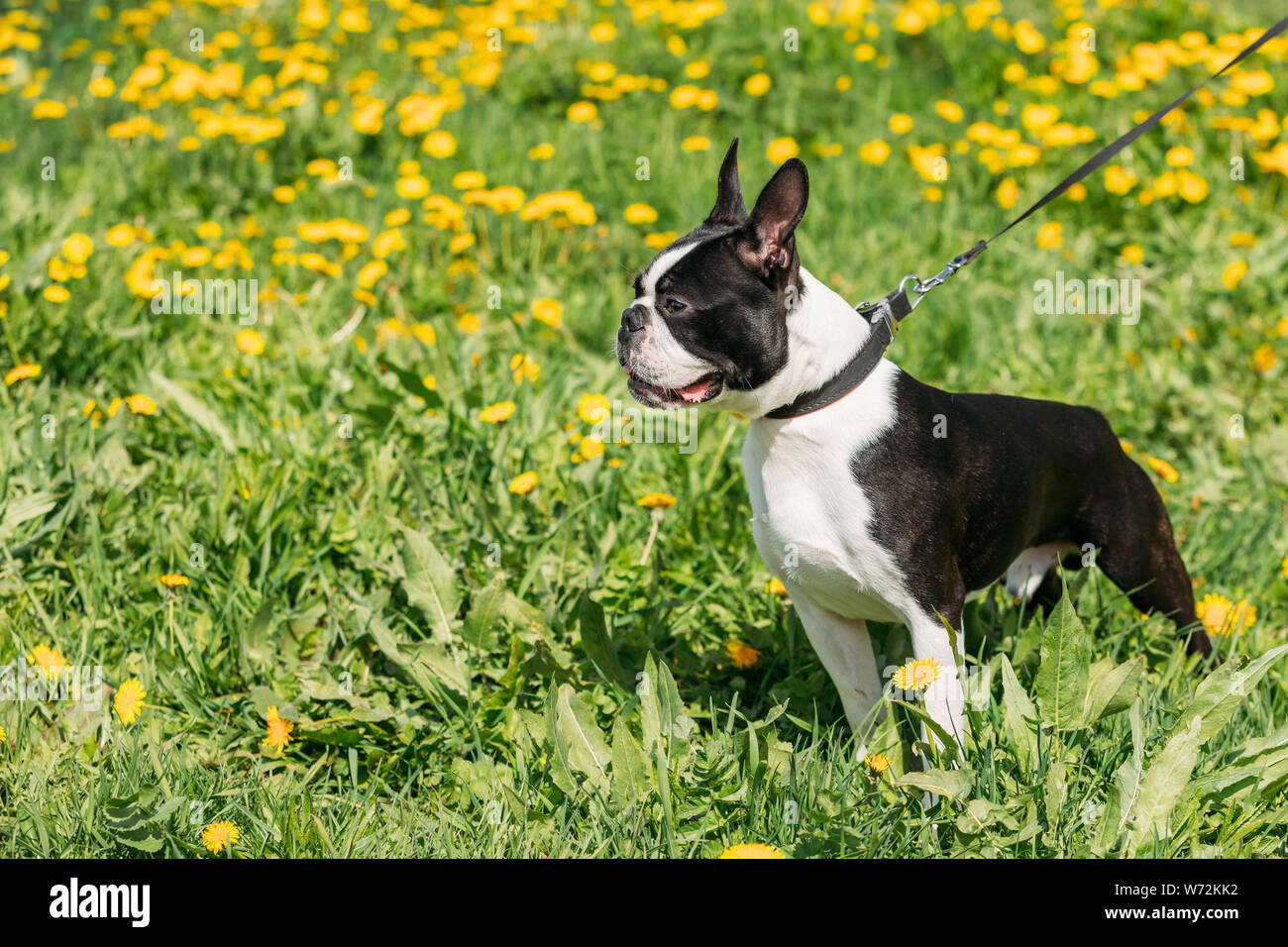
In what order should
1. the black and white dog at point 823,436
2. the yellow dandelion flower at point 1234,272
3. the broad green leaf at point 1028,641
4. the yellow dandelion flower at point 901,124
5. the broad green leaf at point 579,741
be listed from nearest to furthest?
the black and white dog at point 823,436, the broad green leaf at point 579,741, the broad green leaf at point 1028,641, the yellow dandelion flower at point 1234,272, the yellow dandelion flower at point 901,124

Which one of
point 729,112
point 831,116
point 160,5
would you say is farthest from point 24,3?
point 831,116

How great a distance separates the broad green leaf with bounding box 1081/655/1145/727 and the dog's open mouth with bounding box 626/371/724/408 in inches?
36.8

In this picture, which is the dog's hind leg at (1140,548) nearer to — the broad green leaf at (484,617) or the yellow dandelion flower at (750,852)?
the yellow dandelion flower at (750,852)

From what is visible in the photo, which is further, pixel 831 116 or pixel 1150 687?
pixel 831 116

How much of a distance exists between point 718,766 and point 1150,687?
1.14 m

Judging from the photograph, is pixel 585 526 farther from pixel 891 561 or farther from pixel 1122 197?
pixel 1122 197

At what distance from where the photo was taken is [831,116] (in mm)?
6172

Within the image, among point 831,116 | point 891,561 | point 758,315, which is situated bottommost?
point 891,561

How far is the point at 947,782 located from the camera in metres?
2.24

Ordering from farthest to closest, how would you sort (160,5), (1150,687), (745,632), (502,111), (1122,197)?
(160,5)
(502,111)
(1122,197)
(745,632)
(1150,687)

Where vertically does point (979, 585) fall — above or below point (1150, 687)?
above

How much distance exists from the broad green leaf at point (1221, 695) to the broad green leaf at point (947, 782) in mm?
449

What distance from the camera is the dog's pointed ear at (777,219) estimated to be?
7.43 ft

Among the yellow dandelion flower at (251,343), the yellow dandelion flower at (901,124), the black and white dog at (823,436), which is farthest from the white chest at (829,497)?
the yellow dandelion flower at (901,124)
